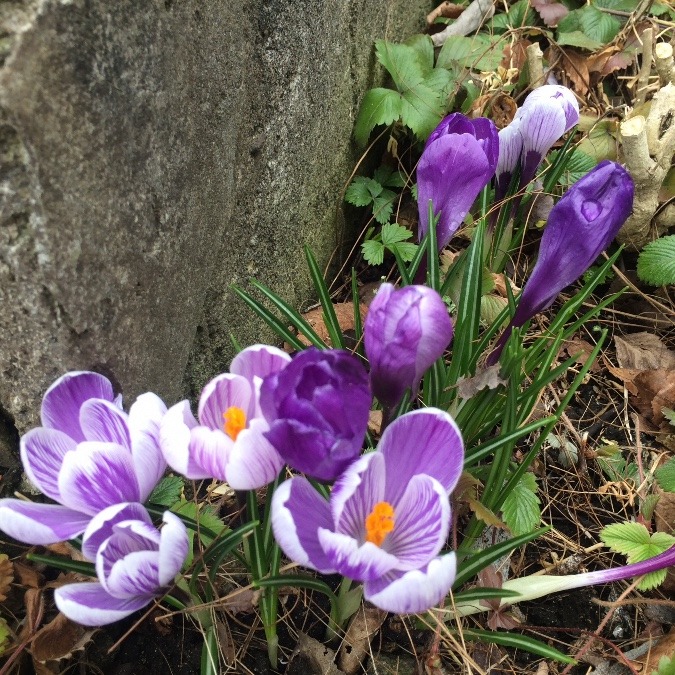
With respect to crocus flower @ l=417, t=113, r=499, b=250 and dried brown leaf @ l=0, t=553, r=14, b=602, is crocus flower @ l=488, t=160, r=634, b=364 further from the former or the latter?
dried brown leaf @ l=0, t=553, r=14, b=602

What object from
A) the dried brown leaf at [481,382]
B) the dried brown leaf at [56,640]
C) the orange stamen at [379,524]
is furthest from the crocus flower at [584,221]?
the dried brown leaf at [56,640]

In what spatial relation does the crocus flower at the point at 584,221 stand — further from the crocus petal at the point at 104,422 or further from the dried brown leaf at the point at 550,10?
the dried brown leaf at the point at 550,10

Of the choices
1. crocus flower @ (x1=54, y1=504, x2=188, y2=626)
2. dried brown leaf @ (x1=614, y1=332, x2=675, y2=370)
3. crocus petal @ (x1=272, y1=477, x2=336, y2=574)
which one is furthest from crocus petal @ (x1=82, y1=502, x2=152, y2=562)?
dried brown leaf @ (x1=614, y1=332, x2=675, y2=370)

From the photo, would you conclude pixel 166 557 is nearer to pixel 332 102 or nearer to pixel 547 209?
pixel 332 102

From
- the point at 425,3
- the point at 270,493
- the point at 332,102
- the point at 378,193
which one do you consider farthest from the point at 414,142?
the point at 270,493

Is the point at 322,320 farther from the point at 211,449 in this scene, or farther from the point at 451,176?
the point at 211,449

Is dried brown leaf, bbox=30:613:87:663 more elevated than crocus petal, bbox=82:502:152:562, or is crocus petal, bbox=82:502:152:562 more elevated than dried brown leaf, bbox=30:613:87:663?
crocus petal, bbox=82:502:152:562

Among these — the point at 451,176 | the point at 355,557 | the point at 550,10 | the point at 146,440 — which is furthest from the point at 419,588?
the point at 550,10
